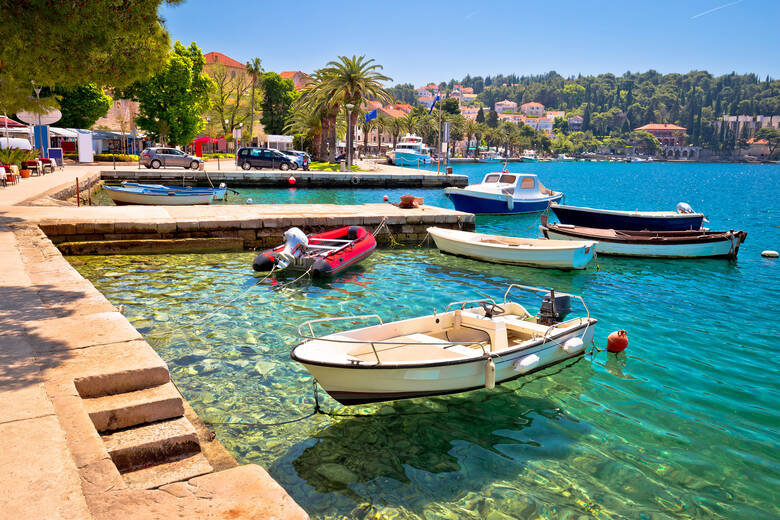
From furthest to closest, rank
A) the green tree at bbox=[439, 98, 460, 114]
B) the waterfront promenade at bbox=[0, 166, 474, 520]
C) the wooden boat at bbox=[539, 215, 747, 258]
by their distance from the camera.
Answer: the green tree at bbox=[439, 98, 460, 114]
the wooden boat at bbox=[539, 215, 747, 258]
the waterfront promenade at bbox=[0, 166, 474, 520]

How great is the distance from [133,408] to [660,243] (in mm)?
17695

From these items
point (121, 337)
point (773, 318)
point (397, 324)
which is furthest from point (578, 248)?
point (121, 337)

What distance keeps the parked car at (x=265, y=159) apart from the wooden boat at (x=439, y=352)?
3713cm

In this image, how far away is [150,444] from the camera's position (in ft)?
14.3

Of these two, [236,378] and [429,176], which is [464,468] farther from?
[429,176]

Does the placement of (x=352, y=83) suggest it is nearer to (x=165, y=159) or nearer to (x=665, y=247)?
(x=165, y=159)

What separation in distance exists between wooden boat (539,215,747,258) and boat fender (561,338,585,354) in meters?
10.9

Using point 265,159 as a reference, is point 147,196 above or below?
below

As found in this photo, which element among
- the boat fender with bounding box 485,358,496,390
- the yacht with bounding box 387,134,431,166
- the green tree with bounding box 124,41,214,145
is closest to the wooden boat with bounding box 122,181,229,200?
the boat fender with bounding box 485,358,496,390

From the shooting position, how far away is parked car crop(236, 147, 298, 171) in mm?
43531

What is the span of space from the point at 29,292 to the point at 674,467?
867 centimetres

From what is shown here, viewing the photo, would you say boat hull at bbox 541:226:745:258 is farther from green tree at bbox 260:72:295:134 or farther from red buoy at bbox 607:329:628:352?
green tree at bbox 260:72:295:134

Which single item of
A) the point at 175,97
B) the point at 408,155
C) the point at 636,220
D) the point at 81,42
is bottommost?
the point at 636,220

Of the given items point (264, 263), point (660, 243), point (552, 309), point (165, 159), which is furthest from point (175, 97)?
point (552, 309)
